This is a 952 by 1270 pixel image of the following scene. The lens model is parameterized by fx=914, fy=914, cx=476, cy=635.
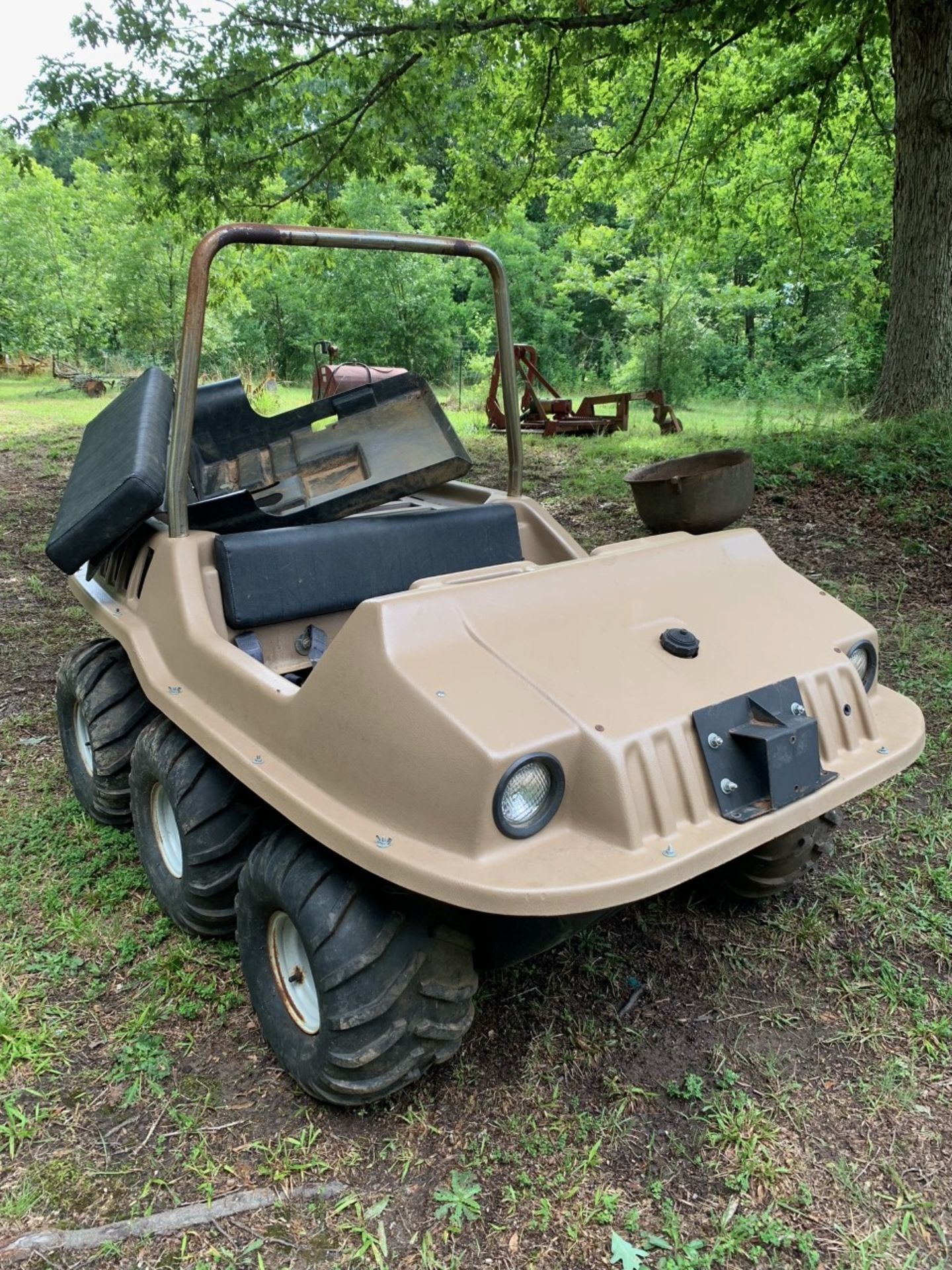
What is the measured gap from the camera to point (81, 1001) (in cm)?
235

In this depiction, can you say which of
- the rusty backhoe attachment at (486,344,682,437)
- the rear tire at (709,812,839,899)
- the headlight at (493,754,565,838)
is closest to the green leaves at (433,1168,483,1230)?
the headlight at (493,754,565,838)

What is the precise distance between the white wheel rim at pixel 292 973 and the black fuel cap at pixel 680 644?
1.02 meters

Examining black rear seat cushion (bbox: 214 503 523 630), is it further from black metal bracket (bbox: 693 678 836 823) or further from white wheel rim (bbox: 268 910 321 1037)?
black metal bracket (bbox: 693 678 836 823)

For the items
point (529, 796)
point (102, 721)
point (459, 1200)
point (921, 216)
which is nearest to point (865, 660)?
point (529, 796)

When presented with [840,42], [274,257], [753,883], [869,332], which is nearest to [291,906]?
[753,883]

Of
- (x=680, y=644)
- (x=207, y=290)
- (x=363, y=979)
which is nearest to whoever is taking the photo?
(x=363, y=979)

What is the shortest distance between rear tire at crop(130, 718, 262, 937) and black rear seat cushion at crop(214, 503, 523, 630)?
1.31 ft

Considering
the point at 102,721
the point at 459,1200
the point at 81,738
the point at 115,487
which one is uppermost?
the point at 115,487

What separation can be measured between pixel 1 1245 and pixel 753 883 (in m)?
1.95

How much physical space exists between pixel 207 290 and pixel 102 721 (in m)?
1.39

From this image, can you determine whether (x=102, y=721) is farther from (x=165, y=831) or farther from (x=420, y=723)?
(x=420, y=723)

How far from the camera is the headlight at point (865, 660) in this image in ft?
7.42

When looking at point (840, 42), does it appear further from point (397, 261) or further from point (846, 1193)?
point (397, 261)

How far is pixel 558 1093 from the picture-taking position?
6.74 ft
